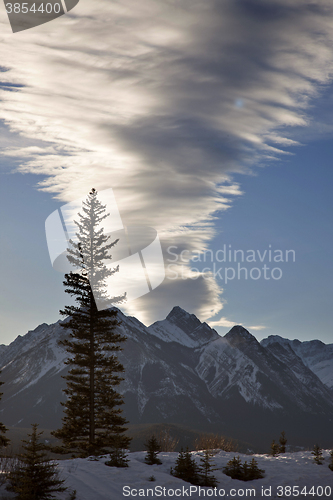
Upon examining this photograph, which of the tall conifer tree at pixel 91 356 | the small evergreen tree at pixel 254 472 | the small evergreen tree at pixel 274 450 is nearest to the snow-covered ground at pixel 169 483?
the small evergreen tree at pixel 254 472

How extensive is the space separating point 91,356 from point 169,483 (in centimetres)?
1728

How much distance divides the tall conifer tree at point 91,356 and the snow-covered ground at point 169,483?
43.1 feet

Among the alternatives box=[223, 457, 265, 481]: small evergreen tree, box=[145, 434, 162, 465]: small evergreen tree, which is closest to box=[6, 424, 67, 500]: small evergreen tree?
box=[145, 434, 162, 465]: small evergreen tree

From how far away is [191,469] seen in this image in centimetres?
1675

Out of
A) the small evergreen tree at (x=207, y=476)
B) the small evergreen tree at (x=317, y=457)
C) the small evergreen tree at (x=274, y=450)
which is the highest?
the small evergreen tree at (x=207, y=476)

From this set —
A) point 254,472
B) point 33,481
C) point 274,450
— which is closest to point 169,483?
point 254,472

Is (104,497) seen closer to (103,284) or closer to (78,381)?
(78,381)

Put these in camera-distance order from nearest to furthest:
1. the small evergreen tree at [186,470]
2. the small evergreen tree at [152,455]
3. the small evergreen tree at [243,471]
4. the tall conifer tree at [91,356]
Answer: the small evergreen tree at [186,470] < the small evergreen tree at [243,471] < the small evergreen tree at [152,455] < the tall conifer tree at [91,356]

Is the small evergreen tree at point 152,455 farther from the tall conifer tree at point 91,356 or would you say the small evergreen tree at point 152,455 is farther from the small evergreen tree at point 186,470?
the tall conifer tree at point 91,356

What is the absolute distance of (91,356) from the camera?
32.2 m

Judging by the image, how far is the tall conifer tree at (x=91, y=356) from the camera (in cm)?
3144

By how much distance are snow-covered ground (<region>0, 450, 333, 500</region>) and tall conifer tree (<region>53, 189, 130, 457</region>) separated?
43.1ft

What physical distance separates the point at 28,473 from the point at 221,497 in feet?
22.1

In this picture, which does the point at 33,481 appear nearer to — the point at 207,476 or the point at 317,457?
the point at 207,476
